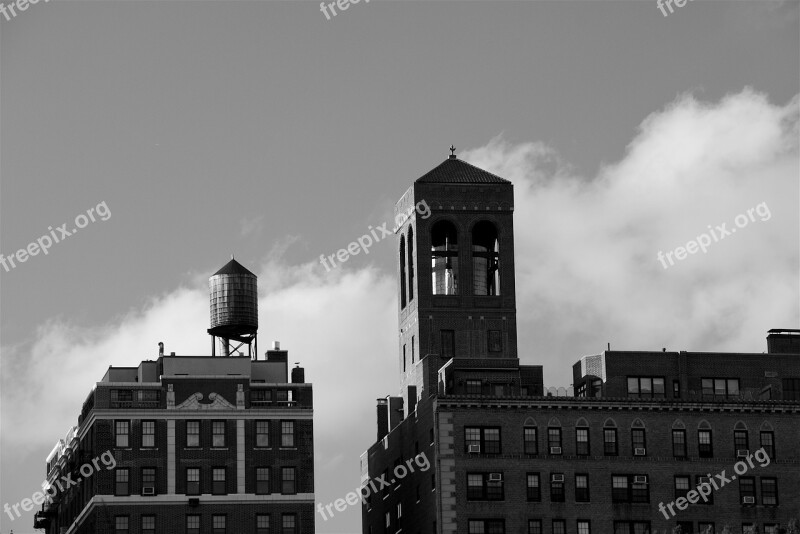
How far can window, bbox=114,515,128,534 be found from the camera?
170125 millimetres

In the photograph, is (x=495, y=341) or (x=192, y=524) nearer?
(x=192, y=524)

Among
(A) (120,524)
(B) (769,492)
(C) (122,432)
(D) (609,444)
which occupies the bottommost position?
(A) (120,524)

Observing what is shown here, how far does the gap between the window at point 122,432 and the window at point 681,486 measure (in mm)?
43424

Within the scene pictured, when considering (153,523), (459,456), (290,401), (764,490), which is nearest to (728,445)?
(764,490)

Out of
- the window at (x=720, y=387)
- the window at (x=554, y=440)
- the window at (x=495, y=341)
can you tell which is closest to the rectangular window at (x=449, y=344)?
the window at (x=495, y=341)

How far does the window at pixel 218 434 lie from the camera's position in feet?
568

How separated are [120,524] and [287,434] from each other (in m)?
15.0

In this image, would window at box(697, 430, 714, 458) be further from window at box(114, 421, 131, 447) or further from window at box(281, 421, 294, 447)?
window at box(114, 421, 131, 447)

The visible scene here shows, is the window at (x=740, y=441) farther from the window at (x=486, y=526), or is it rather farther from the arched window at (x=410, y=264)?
the arched window at (x=410, y=264)

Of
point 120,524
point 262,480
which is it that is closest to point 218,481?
point 262,480

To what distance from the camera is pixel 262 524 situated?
6757 inches

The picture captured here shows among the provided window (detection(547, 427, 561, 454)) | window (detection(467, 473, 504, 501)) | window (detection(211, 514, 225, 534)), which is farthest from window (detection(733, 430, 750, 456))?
window (detection(211, 514, 225, 534))

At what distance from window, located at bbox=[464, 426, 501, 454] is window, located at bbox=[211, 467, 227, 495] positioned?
65.2 feet

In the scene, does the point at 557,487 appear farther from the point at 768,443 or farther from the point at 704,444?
the point at 768,443
